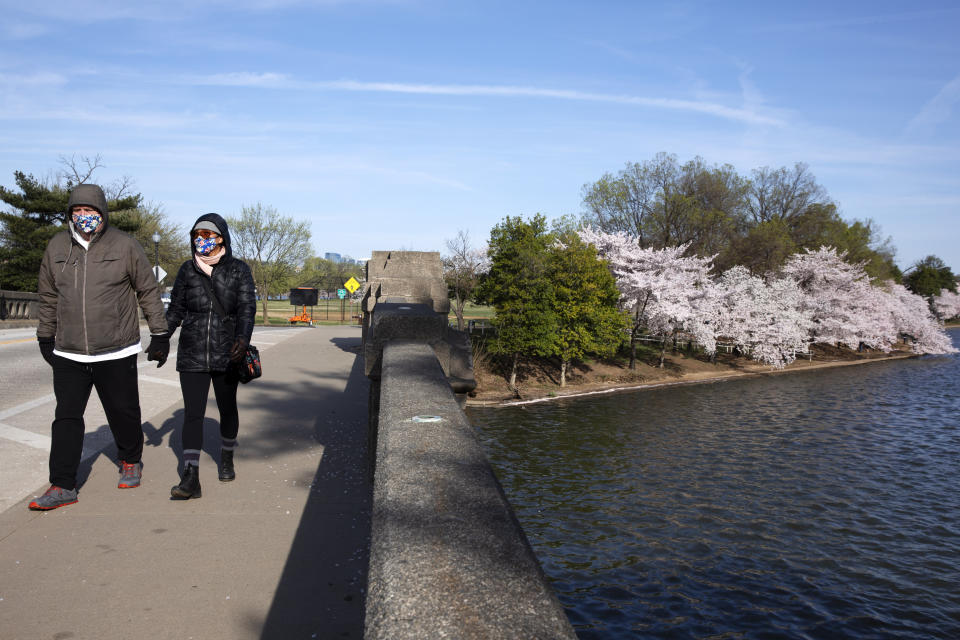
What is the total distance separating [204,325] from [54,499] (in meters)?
1.39

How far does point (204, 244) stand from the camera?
15.4ft

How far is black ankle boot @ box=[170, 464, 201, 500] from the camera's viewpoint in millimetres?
4480

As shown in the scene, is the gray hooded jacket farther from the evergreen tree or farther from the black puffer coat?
Result: the evergreen tree

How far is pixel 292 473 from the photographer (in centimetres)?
525

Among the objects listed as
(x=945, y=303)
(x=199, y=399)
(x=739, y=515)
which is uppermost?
(x=945, y=303)

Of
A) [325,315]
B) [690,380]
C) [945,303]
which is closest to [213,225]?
[690,380]

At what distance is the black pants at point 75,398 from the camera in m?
4.29

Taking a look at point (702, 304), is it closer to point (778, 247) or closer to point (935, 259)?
point (778, 247)

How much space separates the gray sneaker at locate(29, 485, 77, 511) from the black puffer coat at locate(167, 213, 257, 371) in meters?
1.01

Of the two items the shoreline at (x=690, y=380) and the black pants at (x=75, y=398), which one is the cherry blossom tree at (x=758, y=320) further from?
the black pants at (x=75, y=398)

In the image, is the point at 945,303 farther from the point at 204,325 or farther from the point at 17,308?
the point at 204,325

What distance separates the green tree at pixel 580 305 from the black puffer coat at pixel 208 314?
27519mm

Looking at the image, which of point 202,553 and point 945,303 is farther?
point 945,303

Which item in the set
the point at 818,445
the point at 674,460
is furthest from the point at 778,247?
the point at 674,460
